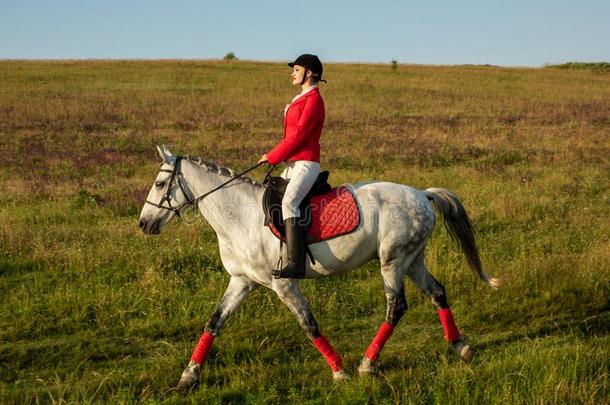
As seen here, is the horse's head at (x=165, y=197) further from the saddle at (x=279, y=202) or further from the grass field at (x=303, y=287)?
the grass field at (x=303, y=287)

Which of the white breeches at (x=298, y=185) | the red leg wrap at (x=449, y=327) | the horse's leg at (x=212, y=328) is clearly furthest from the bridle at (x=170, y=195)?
the red leg wrap at (x=449, y=327)

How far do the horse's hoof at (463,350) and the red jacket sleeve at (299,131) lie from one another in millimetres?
2617

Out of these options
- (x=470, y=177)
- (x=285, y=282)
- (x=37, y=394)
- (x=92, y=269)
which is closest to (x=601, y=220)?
(x=470, y=177)

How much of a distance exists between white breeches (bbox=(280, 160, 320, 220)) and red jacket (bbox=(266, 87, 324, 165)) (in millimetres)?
82

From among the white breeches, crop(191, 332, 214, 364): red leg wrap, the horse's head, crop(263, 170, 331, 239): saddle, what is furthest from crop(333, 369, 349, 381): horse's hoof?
the horse's head

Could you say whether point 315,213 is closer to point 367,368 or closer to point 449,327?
point 367,368

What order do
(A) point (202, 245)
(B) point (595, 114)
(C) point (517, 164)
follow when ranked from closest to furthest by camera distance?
(A) point (202, 245)
(C) point (517, 164)
(B) point (595, 114)

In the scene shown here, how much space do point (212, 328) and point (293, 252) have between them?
3.48 ft

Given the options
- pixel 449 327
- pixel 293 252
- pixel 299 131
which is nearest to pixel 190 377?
pixel 293 252

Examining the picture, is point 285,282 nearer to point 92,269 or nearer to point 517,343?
point 517,343

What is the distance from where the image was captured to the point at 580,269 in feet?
27.7

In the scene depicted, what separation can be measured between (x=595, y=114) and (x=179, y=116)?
20224mm

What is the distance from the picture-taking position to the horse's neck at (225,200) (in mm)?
5906

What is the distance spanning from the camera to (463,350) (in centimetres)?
628
